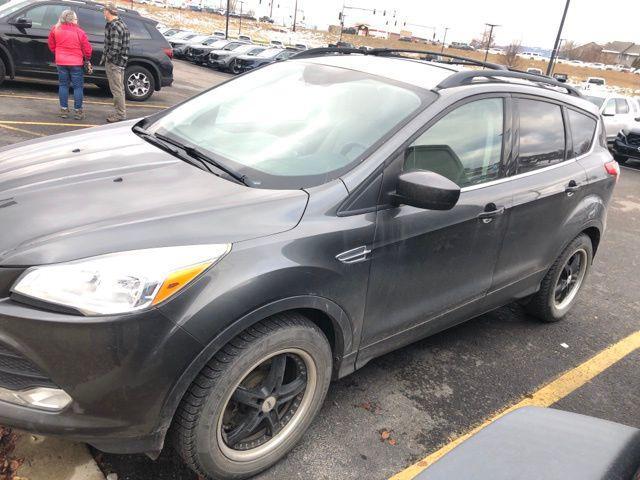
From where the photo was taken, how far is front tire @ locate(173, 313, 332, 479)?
203 centimetres

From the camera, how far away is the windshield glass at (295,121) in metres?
2.52

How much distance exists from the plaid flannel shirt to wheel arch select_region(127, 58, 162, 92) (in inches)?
107

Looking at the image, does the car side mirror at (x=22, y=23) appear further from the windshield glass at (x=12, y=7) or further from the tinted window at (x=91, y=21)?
the tinted window at (x=91, y=21)

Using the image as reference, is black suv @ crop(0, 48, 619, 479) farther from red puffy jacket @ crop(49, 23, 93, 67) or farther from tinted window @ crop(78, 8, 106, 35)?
tinted window @ crop(78, 8, 106, 35)

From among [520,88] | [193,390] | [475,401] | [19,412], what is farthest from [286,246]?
[520,88]

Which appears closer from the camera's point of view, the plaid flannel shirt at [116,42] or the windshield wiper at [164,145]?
the windshield wiper at [164,145]

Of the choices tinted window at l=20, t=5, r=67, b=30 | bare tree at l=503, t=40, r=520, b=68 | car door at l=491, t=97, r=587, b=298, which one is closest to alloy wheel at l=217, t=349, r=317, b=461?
car door at l=491, t=97, r=587, b=298

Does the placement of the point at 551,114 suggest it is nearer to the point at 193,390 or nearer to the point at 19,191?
the point at 193,390

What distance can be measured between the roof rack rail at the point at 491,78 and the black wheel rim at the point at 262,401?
164 cm

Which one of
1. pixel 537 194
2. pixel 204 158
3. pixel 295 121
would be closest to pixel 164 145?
pixel 204 158

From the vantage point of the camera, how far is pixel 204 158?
2.62 metres

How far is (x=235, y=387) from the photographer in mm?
2107

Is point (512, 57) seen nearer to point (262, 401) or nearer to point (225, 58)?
point (225, 58)

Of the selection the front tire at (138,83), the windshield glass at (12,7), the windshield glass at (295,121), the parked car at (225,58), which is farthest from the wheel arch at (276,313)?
the parked car at (225,58)
